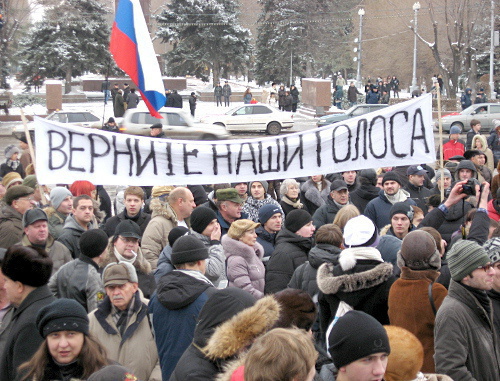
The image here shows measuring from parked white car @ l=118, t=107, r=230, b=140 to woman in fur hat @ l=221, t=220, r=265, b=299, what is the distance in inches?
694

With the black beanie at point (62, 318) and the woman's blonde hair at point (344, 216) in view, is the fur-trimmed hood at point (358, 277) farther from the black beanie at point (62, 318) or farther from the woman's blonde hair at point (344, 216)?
the woman's blonde hair at point (344, 216)

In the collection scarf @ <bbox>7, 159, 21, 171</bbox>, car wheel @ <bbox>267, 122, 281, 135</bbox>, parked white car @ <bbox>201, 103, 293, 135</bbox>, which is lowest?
car wheel @ <bbox>267, 122, 281, 135</bbox>

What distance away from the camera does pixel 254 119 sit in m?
29.4

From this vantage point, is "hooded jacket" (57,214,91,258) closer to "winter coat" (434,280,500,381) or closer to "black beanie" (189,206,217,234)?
"black beanie" (189,206,217,234)

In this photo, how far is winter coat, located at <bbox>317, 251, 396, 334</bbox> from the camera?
13.9 ft

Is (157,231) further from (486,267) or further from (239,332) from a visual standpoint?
(239,332)

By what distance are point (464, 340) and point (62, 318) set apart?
211 cm

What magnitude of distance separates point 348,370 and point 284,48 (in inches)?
2012

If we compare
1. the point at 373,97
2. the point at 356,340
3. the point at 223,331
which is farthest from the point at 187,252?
the point at 373,97

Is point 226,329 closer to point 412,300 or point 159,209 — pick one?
point 412,300

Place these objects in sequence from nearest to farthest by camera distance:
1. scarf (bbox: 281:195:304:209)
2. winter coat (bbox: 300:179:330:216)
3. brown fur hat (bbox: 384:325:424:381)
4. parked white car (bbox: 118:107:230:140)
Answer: brown fur hat (bbox: 384:325:424:381), scarf (bbox: 281:195:304:209), winter coat (bbox: 300:179:330:216), parked white car (bbox: 118:107:230:140)

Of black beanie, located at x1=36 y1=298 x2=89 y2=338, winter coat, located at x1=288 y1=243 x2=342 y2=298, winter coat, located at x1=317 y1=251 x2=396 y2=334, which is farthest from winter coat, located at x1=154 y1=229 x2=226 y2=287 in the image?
black beanie, located at x1=36 y1=298 x2=89 y2=338

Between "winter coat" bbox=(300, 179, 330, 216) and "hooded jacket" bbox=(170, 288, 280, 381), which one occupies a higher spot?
"hooded jacket" bbox=(170, 288, 280, 381)

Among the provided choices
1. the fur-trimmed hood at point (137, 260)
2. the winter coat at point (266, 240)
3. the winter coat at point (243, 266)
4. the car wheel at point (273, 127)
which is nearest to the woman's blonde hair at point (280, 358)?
the fur-trimmed hood at point (137, 260)
